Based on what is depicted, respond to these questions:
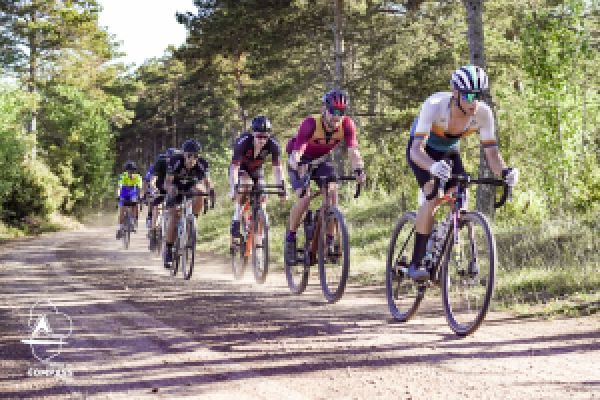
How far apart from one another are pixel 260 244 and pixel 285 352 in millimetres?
5285

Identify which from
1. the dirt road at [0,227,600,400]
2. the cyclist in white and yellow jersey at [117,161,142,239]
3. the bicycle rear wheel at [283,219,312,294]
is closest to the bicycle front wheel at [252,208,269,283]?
the bicycle rear wheel at [283,219,312,294]

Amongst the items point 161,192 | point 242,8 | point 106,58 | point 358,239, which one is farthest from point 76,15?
point 358,239

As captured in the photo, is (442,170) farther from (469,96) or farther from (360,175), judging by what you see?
(360,175)

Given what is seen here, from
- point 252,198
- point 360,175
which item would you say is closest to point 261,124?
point 252,198

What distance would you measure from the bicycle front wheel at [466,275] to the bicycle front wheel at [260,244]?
4659mm

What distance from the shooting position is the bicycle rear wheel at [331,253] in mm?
8086

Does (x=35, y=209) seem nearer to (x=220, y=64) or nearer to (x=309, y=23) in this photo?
(x=220, y=64)

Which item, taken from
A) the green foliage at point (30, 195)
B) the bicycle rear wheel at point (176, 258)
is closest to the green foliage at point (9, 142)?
the green foliage at point (30, 195)

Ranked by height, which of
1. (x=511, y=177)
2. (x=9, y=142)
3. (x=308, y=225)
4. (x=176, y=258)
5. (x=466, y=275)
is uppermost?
(x=9, y=142)

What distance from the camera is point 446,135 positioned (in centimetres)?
654

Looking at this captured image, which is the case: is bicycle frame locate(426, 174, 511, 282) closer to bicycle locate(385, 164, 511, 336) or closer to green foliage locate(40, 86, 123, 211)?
bicycle locate(385, 164, 511, 336)

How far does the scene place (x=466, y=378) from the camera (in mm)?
4516

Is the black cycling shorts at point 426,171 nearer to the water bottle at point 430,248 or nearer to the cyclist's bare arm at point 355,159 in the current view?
the water bottle at point 430,248

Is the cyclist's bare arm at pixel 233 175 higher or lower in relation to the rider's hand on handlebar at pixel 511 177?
higher
